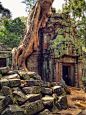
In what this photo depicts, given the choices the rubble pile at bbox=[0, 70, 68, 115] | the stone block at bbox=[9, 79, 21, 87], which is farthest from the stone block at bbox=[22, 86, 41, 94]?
the stone block at bbox=[9, 79, 21, 87]

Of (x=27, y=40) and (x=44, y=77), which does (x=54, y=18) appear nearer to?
(x=27, y=40)

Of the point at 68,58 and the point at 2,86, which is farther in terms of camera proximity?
the point at 68,58

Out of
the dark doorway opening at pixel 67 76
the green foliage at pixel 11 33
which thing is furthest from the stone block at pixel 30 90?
the green foliage at pixel 11 33

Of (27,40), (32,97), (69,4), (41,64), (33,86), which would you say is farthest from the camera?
(69,4)

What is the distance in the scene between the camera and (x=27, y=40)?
32.2 feet

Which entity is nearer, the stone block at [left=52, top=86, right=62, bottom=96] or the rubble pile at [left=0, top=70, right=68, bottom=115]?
the rubble pile at [left=0, top=70, right=68, bottom=115]

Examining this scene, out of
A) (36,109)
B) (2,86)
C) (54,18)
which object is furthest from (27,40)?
(36,109)

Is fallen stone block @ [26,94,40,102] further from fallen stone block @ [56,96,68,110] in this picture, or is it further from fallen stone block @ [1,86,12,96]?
fallen stone block @ [56,96,68,110]

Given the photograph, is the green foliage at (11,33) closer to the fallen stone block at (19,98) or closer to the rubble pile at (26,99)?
the rubble pile at (26,99)

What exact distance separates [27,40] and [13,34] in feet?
11.0

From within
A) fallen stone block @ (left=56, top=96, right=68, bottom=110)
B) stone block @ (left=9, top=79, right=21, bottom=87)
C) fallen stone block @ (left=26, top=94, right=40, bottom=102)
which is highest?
stone block @ (left=9, top=79, right=21, bottom=87)

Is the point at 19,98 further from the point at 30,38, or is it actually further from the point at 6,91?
the point at 30,38

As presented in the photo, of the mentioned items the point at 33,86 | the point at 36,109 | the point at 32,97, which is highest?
the point at 33,86

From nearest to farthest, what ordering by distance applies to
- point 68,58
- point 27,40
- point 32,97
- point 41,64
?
point 32,97
point 27,40
point 68,58
point 41,64
